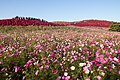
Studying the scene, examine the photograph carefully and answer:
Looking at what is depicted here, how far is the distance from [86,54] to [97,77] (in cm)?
246

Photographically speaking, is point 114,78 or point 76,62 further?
point 76,62

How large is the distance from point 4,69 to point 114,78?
2625mm

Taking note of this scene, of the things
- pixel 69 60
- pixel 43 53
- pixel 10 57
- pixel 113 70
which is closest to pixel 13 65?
pixel 10 57

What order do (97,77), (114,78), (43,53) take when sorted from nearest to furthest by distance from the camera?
(97,77) < (114,78) < (43,53)

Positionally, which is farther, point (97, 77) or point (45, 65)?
point (45, 65)

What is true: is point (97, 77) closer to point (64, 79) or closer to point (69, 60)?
point (64, 79)

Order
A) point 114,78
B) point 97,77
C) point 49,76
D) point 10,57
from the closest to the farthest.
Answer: point 97,77 < point 114,78 < point 49,76 < point 10,57

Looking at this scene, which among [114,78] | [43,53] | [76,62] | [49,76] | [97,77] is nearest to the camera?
[97,77]

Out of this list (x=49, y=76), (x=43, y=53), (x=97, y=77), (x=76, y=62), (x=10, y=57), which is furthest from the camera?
(x=43, y=53)

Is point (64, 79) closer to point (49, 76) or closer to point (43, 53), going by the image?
point (49, 76)

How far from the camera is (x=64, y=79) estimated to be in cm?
488

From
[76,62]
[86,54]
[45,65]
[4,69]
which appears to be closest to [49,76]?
[45,65]

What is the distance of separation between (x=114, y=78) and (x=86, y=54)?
2139mm

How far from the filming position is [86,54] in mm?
6855
